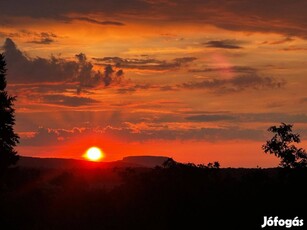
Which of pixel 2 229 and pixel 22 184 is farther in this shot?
pixel 22 184

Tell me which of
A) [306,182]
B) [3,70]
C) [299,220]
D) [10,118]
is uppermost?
[3,70]

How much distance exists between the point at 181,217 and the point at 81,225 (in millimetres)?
9605

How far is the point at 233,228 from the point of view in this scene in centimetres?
4488

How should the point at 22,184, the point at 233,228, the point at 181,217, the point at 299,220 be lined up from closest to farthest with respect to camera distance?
the point at 299,220 → the point at 233,228 → the point at 181,217 → the point at 22,184

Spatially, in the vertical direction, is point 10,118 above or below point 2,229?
above

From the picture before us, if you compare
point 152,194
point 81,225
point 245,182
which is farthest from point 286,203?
point 81,225

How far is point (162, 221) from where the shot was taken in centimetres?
4931

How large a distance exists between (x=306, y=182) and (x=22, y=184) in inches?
1740

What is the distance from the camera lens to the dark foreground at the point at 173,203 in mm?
45000

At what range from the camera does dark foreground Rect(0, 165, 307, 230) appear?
45000 millimetres

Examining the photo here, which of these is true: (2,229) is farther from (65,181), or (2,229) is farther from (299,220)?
(65,181)

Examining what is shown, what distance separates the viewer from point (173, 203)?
50000 mm

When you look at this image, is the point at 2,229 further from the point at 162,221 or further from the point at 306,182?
the point at 306,182

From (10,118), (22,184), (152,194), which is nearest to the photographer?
(152,194)
